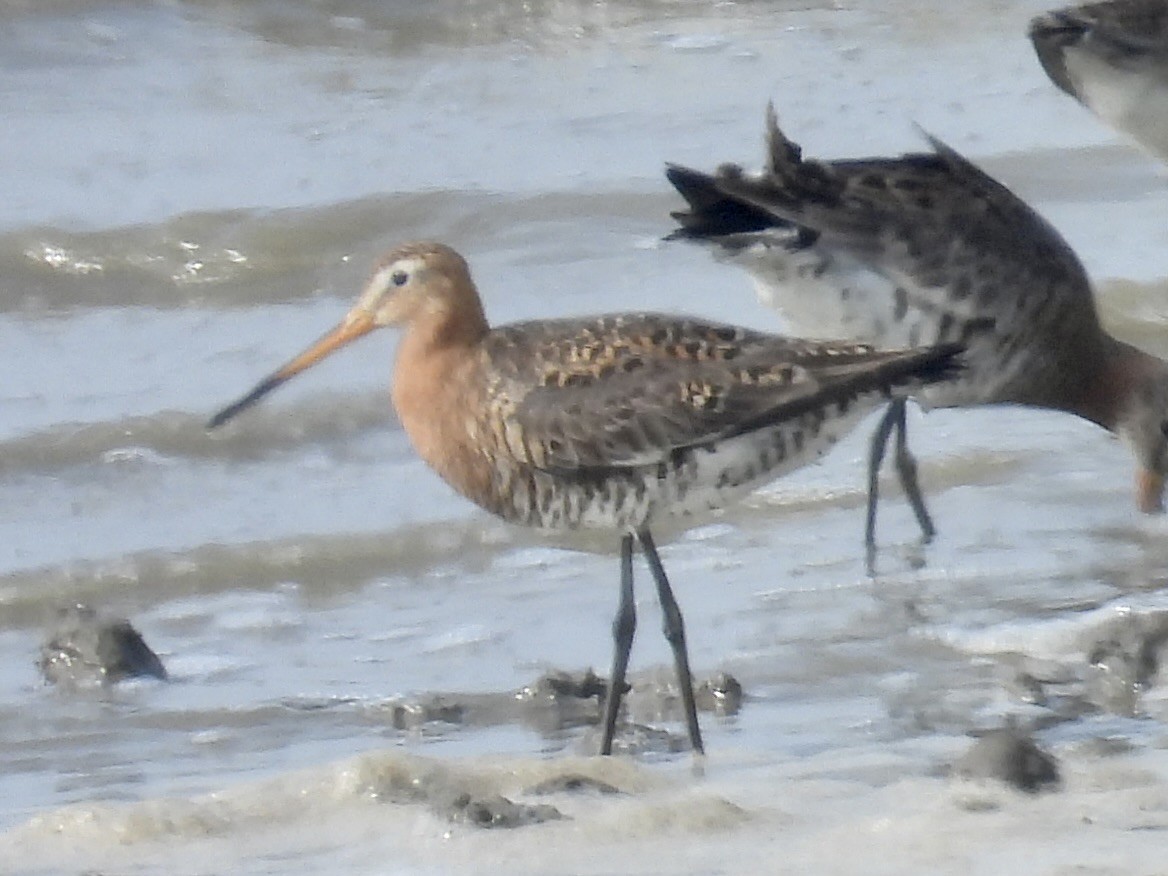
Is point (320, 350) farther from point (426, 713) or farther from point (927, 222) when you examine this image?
point (927, 222)

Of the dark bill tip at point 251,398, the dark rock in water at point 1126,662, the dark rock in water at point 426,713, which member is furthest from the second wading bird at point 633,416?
the dark rock in water at point 1126,662

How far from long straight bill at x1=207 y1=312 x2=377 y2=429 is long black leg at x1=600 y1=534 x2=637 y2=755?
2.40ft

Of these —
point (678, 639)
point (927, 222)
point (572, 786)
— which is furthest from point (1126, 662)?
point (927, 222)

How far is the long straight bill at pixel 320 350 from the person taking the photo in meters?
5.61

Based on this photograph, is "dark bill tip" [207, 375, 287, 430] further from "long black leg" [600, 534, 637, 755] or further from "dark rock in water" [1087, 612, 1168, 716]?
"dark rock in water" [1087, 612, 1168, 716]

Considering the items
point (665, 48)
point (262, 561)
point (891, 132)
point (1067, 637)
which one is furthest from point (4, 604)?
point (665, 48)

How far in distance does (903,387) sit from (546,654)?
1.07m

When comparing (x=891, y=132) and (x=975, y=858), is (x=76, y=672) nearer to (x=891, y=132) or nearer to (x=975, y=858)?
(x=975, y=858)

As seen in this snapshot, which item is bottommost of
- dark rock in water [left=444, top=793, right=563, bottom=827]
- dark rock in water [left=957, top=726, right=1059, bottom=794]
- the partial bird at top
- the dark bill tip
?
dark rock in water [left=444, top=793, right=563, bottom=827]

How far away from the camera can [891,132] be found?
10141mm

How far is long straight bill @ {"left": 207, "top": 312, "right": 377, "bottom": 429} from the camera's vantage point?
18.4 feet

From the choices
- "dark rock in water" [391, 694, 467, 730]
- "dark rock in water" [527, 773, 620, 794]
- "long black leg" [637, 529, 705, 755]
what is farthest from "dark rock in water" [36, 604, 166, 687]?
"dark rock in water" [527, 773, 620, 794]

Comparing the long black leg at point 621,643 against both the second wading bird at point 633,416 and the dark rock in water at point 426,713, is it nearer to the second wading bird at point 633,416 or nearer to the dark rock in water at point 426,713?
the second wading bird at point 633,416

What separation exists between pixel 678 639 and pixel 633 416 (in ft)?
1.48
